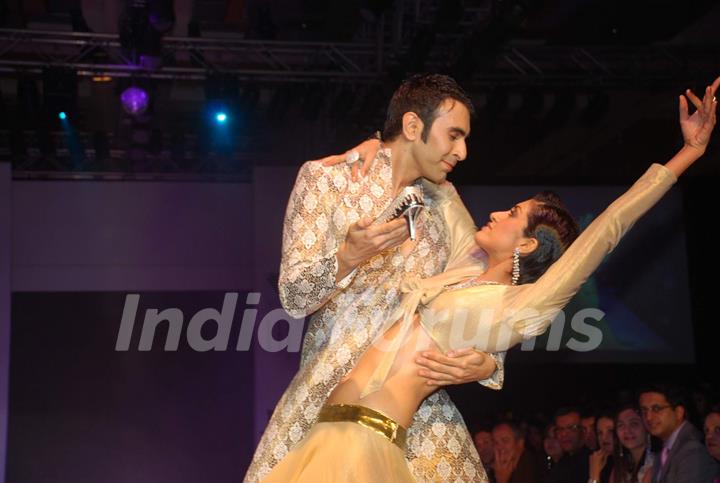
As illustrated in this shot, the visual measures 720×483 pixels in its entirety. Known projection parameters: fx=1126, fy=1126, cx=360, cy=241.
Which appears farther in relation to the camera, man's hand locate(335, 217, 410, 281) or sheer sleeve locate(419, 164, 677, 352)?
sheer sleeve locate(419, 164, 677, 352)

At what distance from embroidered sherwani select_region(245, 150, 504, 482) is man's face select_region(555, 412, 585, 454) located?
3903mm

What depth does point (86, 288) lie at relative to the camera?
30.9 feet

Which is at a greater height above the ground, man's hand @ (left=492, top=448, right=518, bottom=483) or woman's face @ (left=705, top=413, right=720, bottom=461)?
woman's face @ (left=705, top=413, right=720, bottom=461)

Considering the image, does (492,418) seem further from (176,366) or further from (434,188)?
(434,188)

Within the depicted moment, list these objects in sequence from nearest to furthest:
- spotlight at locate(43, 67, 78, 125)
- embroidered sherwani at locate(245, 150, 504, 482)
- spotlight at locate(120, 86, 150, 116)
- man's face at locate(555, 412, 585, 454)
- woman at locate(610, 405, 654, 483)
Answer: embroidered sherwani at locate(245, 150, 504, 482) → woman at locate(610, 405, 654, 483) → man's face at locate(555, 412, 585, 454) → spotlight at locate(43, 67, 78, 125) → spotlight at locate(120, 86, 150, 116)

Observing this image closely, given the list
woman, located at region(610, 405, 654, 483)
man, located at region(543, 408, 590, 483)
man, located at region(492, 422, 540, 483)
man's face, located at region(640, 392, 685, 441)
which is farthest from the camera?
man, located at region(492, 422, 540, 483)

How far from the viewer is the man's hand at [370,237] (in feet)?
8.18

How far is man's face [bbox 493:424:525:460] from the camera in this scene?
7008mm

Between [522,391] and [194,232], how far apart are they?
10.3 ft

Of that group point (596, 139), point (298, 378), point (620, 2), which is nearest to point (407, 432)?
point (298, 378)

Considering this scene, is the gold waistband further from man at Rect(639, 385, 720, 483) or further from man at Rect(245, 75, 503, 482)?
man at Rect(639, 385, 720, 483)

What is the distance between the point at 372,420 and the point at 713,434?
3.12m

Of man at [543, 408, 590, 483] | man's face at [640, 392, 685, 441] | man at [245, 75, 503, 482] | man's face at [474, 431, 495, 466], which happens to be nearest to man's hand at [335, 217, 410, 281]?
man at [245, 75, 503, 482]

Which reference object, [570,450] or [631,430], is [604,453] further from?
[570,450]
